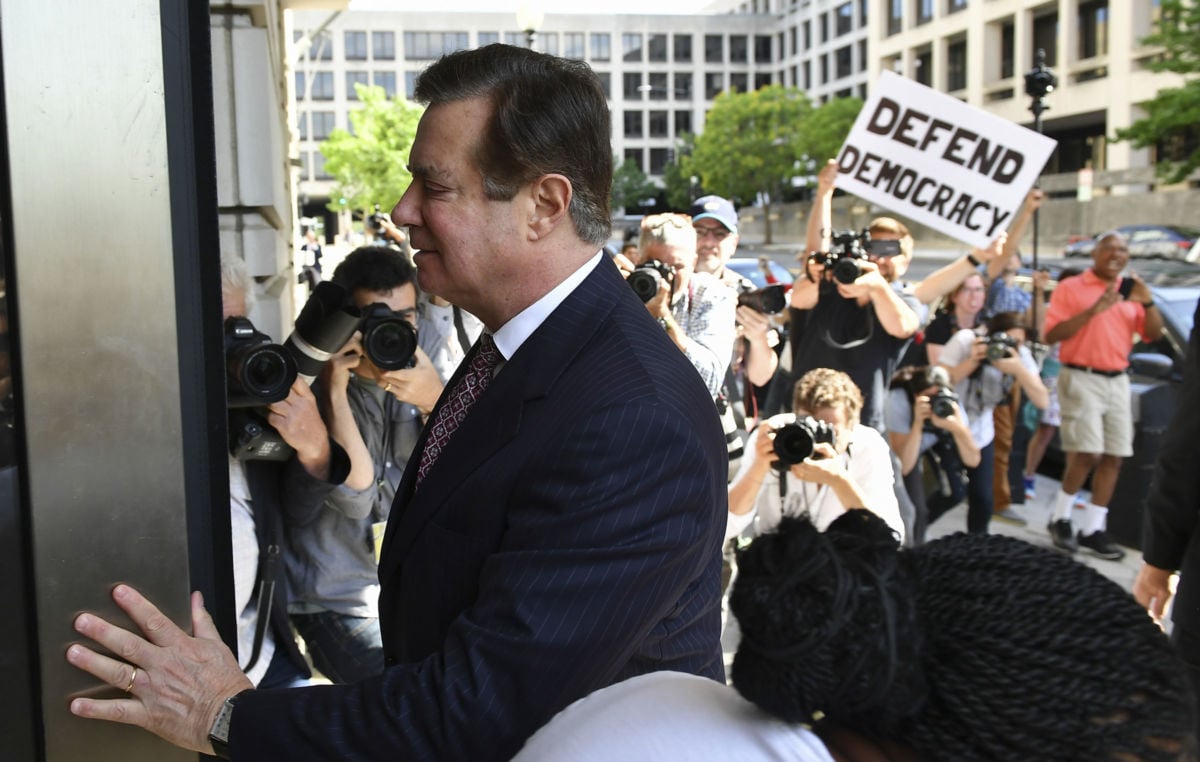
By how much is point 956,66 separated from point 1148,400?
53.9 meters

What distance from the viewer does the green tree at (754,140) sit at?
6588 cm

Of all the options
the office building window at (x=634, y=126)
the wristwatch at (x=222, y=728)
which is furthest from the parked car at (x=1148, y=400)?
the office building window at (x=634, y=126)

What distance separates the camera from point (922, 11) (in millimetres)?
59812

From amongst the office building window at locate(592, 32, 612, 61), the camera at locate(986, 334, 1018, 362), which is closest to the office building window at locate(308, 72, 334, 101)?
the office building window at locate(592, 32, 612, 61)

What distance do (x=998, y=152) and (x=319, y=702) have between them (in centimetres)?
588

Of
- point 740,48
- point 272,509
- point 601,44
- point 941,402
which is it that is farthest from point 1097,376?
point 740,48

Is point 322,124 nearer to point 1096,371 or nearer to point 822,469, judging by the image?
point 1096,371

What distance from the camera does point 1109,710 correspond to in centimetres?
98

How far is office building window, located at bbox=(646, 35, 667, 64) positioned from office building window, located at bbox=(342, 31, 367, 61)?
22.2 metres

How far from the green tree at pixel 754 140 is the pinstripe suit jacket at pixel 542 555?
63.3m

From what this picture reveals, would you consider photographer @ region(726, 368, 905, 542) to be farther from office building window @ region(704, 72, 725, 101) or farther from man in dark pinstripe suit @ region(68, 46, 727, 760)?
office building window @ region(704, 72, 725, 101)

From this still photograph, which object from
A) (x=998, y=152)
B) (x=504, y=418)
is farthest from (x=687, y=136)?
(x=504, y=418)

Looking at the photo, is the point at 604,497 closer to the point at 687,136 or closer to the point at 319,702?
the point at 319,702

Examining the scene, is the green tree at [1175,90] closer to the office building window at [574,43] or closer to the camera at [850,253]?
the camera at [850,253]
